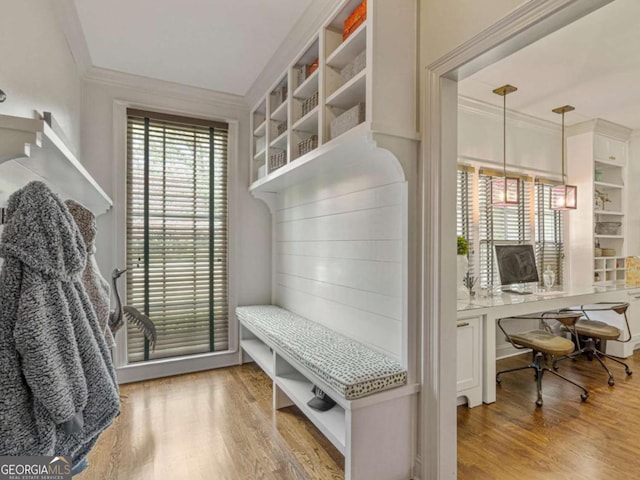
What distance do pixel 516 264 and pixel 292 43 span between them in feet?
9.74

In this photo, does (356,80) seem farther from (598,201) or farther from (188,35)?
(598,201)

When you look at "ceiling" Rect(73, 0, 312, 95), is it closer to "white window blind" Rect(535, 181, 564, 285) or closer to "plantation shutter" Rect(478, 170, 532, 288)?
"plantation shutter" Rect(478, 170, 532, 288)

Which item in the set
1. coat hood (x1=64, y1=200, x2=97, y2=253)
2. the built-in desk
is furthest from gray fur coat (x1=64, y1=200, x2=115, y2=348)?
the built-in desk

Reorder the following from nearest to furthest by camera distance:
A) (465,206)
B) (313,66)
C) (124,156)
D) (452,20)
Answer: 1. (452,20)
2. (313,66)
3. (124,156)
4. (465,206)

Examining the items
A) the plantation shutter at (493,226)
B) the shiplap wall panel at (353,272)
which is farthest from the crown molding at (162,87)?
the plantation shutter at (493,226)

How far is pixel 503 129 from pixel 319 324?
288 centimetres

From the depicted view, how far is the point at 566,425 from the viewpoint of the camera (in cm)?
234

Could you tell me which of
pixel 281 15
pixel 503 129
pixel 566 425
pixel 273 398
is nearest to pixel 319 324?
pixel 273 398

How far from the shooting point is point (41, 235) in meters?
1.01

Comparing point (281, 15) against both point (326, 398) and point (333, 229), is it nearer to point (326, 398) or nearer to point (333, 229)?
point (333, 229)

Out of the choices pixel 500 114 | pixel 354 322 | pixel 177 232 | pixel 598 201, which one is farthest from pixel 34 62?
pixel 598 201

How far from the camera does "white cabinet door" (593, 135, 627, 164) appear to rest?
4.07 metres

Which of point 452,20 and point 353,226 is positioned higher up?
point 452,20

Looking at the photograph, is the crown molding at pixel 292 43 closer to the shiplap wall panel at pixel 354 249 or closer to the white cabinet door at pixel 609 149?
the shiplap wall panel at pixel 354 249
